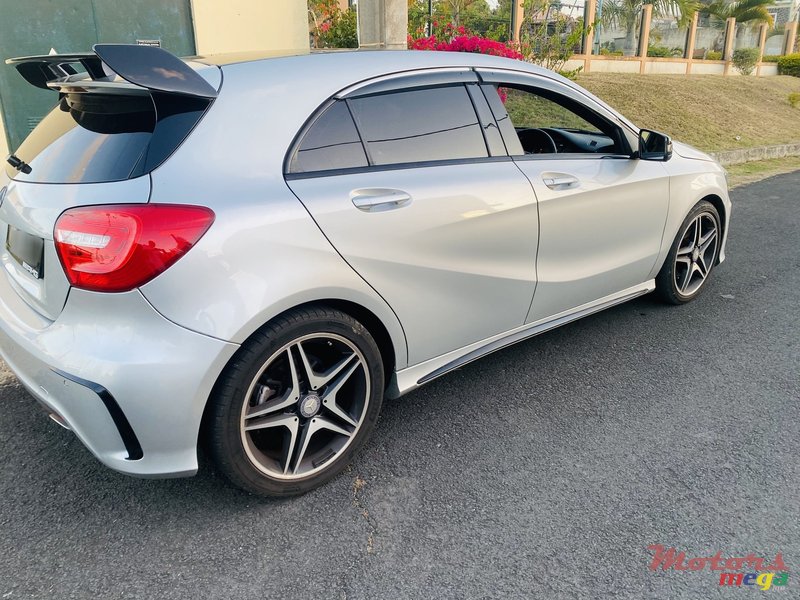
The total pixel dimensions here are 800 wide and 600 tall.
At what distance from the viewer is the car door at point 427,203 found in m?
2.36

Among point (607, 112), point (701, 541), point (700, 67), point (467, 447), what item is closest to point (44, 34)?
point (607, 112)

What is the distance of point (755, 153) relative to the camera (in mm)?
11688

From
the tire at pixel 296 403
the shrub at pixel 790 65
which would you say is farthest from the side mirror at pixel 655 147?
the shrub at pixel 790 65

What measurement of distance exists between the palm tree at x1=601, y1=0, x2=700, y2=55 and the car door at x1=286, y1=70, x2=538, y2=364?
22.2 metres

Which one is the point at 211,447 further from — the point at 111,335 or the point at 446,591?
the point at 446,591

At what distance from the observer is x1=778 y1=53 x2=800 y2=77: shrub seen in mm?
27078

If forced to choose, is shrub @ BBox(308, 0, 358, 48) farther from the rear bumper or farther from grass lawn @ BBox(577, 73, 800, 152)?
the rear bumper

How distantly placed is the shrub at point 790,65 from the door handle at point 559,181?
30.6m

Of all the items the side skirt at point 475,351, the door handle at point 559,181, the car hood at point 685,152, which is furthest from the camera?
the car hood at point 685,152

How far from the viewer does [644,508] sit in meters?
2.38

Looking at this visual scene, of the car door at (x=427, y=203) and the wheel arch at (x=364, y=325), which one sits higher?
the car door at (x=427, y=203)

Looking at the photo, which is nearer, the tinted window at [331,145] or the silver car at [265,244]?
the silver car at [265,244]

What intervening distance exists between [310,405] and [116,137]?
1211 mm

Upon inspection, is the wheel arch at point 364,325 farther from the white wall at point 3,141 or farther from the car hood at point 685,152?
the white wall at point 3,141
